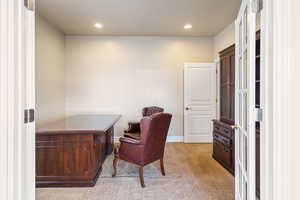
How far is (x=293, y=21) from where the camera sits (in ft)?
3.37

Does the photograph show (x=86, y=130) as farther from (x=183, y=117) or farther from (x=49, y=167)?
(x=183, y=117)

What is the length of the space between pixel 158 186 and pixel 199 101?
2.87m

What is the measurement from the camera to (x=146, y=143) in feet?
8.71

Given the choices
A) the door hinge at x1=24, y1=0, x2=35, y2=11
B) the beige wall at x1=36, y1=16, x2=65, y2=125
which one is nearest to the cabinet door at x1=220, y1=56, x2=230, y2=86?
the door hinge at x1=24, y1=0, x2=35, y2=11

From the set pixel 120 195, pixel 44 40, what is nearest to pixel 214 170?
pixel 120 195

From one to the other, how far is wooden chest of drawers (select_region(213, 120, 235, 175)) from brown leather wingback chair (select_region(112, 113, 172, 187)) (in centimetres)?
103

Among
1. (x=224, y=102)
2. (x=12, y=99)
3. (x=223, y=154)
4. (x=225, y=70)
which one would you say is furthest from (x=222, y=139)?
(x=12, y=99)

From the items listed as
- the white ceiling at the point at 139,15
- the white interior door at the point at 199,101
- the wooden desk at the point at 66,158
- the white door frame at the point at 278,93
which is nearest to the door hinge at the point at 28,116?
the white door frame at the point at 278,93

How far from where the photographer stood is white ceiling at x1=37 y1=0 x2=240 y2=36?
335cm

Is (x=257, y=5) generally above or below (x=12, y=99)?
above

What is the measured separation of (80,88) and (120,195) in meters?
3.36

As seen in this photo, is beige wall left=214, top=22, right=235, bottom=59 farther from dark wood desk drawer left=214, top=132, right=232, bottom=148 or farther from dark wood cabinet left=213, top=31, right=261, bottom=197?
dark wood desk drawer left=214, top=132, right=232, bottom=148

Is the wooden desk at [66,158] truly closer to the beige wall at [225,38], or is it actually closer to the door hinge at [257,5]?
the door hinge at [257,5]

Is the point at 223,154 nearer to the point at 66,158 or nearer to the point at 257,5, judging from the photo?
the point at 66,158
